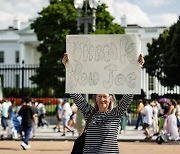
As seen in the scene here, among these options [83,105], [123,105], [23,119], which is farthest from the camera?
[23,119]

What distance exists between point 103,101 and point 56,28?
36.2m

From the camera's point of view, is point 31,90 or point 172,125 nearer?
point 172,125

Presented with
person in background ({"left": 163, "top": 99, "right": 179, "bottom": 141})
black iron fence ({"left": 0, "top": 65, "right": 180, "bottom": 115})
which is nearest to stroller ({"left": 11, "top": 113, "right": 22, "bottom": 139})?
black iron fence ({"left": 0, "top": 65, "right": 180, "bottom": 115})

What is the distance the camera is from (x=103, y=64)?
5.88 metres

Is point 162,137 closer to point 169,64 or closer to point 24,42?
point 169,64

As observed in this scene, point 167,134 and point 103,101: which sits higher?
point 103,101

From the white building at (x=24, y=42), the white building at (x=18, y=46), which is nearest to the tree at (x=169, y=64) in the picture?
the white building at (x=24, y=42)

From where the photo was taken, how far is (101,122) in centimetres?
534

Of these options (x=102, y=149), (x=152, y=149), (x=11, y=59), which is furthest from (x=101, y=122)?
(x=11, y=59)

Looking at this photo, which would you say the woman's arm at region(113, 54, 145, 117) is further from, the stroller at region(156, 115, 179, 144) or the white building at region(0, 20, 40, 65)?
the white building at region(0, 20, 40, 65)

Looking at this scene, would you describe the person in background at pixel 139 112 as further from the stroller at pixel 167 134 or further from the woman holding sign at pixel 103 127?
the woman holding sign at pixel 103 127

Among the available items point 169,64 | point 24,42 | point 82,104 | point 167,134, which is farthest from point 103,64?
point 24,42

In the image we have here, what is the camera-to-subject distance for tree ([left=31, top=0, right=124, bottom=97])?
132 feet

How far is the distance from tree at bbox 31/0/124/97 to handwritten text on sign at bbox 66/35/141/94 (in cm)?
3347
